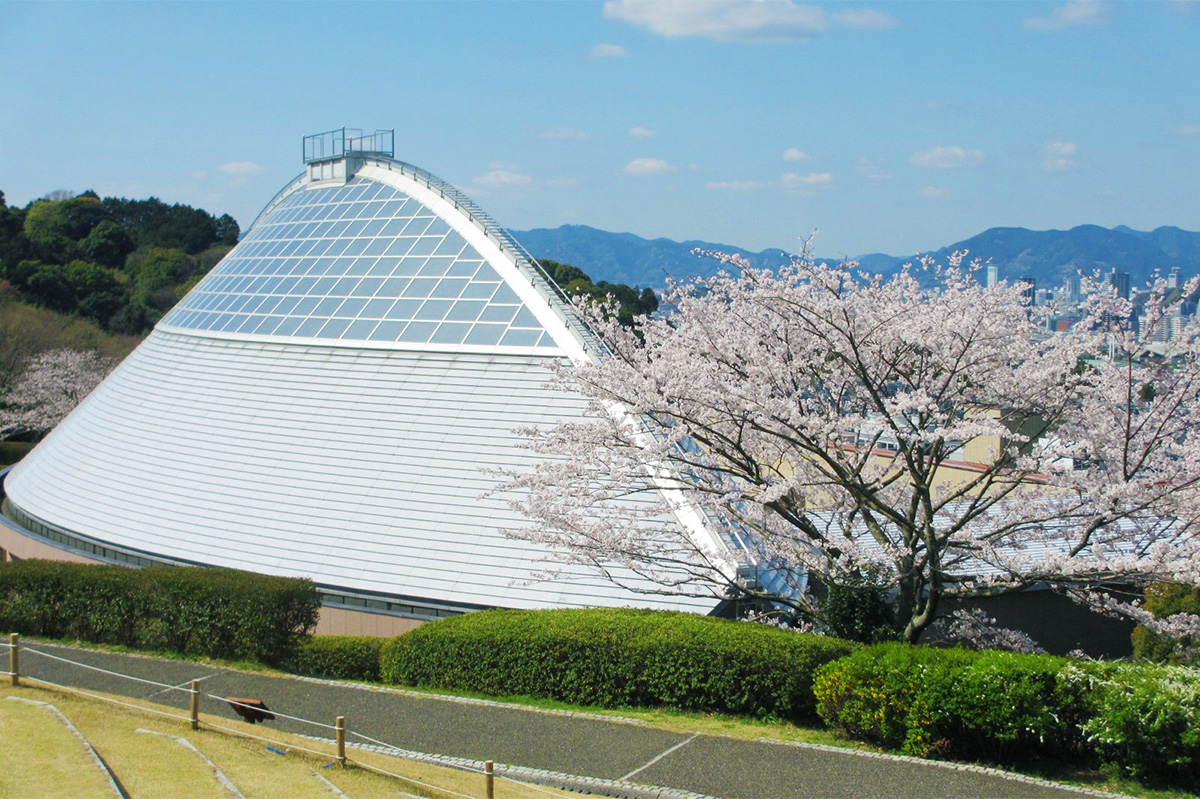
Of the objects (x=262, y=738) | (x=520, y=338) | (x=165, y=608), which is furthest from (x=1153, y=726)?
(x=520, y=338)

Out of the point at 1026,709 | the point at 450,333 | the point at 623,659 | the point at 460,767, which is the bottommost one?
the point at 460,767

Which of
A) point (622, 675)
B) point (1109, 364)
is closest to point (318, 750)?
point (622, 675)

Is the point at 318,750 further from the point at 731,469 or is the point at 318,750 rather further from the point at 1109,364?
the point at 1109,364

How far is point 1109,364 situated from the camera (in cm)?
1179

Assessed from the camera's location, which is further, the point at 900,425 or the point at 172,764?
the point at 900,425

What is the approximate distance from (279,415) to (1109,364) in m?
15.9

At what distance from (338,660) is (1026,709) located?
8.90 metres

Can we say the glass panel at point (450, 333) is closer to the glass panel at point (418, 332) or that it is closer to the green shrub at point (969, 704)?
the glass panel at point (418, 332)

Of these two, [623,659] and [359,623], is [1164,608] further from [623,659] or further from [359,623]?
[359,623]

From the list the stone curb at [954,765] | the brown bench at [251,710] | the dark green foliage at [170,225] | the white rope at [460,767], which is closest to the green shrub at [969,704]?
the stone curb at [954,765]

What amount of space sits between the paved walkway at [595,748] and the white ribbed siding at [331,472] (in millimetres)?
4018

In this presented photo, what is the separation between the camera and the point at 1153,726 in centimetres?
847

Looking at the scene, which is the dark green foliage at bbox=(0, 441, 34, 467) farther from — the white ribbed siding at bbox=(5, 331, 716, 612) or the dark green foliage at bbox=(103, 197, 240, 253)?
the dark green foliage at bbox=(103, 197, 240, 253)

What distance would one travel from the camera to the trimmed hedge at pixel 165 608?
1377 cm
